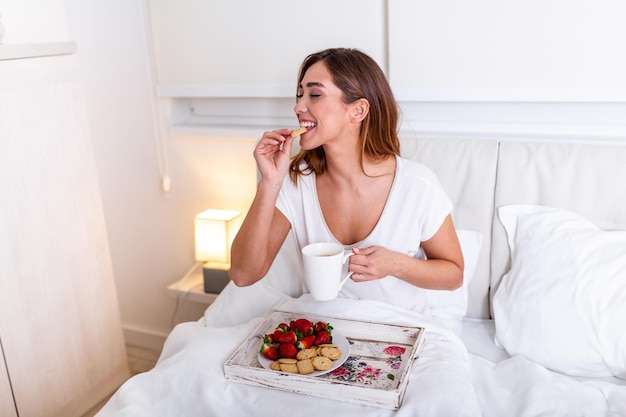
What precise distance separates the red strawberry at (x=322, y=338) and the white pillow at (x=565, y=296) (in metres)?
0.55

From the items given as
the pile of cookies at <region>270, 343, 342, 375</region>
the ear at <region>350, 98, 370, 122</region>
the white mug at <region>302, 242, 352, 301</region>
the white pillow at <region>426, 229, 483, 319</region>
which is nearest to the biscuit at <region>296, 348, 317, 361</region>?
the pile of cookies at <region>270, 343, 342, 375</region>

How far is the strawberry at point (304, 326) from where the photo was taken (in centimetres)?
143

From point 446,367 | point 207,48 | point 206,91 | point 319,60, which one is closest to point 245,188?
point 206,91

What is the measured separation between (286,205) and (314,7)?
2.50 feet

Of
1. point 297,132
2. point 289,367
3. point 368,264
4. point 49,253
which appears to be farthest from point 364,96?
point 49,253

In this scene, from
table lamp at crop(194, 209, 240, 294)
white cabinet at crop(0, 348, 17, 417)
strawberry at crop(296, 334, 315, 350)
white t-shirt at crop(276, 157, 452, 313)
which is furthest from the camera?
table lamp at crop(194, 209, 240, 294)

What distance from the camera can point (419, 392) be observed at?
4.17ft

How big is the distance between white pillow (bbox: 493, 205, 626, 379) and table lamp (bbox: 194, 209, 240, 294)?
1051mm

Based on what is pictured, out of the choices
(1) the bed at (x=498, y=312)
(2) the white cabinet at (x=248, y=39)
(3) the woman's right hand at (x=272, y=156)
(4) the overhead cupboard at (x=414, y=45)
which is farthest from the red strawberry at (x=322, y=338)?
(2) the white cabinet at (x=248, y=39)

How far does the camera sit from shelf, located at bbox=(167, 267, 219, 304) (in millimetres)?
2441

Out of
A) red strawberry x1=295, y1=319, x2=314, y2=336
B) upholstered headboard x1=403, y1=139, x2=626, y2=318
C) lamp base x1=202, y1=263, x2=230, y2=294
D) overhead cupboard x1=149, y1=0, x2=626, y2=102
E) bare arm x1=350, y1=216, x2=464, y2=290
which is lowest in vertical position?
lamp base x1=202, y1=263, x2=230, y2=294

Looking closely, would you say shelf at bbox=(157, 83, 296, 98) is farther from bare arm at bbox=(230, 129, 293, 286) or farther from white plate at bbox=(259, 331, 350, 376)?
white plate at bbox=(259, 331, 350, 376)

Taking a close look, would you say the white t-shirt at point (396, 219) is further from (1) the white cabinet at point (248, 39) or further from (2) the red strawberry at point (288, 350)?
(1) the white cabinet at point (248, 39)

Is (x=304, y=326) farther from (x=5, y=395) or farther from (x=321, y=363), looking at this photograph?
(x=5, y=395)
